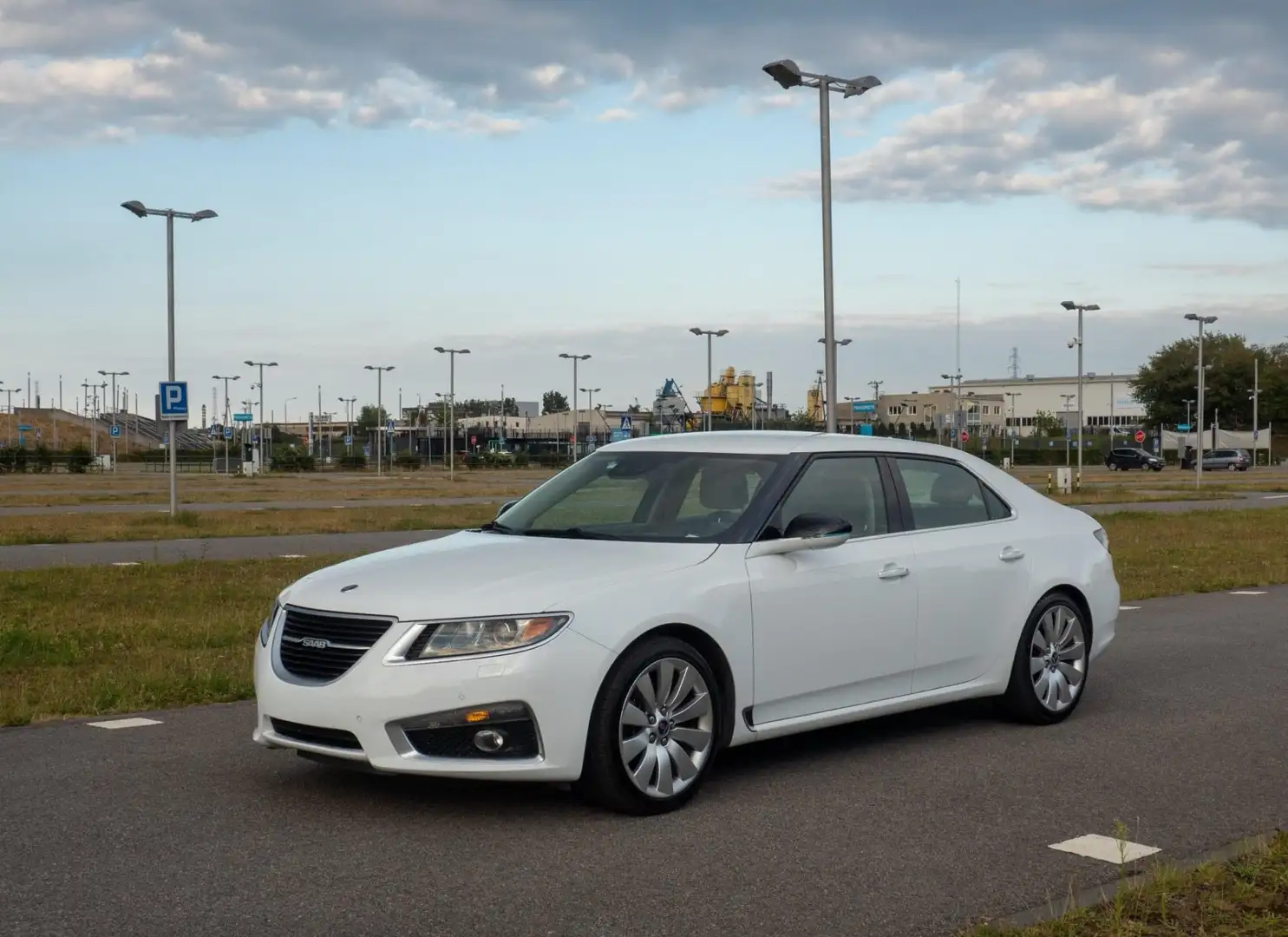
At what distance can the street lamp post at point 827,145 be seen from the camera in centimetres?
2019

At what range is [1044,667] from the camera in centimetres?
795

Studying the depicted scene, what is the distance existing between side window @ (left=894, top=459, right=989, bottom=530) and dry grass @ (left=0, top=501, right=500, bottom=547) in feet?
62.6

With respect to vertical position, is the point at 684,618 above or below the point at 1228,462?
above

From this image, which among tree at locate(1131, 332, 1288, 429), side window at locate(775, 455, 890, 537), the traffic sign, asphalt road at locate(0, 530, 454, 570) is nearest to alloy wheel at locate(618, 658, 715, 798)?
side window at locate(775, 455, 890, 537)

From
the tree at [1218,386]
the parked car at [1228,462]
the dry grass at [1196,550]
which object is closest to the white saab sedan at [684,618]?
the dry grass at [1196,550]

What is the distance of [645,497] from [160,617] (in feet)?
22.6

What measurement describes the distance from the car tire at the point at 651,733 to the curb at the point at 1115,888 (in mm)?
1674

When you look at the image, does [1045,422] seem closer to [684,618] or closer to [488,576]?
[684,618]

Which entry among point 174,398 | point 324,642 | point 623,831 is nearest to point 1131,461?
point 174,398

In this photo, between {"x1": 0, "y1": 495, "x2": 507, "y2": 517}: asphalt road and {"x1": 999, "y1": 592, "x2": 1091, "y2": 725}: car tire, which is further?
{"x1": 0, "y1": 495, "x2": 507, "y2": 517}: asphalt road

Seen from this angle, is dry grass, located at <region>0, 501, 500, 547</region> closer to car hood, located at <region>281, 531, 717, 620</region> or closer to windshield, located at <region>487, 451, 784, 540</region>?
windshield, located at <region>487, 451, 784, 540</region>

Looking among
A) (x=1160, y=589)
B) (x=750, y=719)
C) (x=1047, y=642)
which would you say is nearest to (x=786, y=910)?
(x=750, y=719)

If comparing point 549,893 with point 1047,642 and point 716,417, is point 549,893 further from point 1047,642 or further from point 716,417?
point 716,417

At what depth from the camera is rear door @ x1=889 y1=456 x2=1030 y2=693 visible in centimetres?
735
